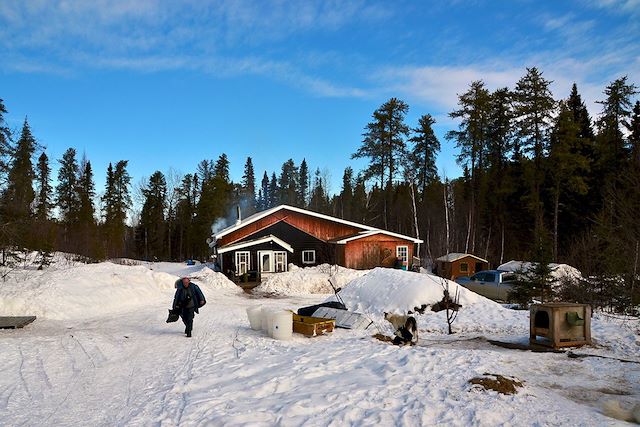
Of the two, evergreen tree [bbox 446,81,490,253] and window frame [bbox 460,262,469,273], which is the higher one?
evergreen tree [bbox 446,81,490,253]

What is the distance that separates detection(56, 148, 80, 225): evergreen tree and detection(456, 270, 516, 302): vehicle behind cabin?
48619 mm

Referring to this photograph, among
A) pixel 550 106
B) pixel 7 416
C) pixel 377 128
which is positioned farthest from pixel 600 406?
pixel 377 128

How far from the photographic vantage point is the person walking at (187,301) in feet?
37.8

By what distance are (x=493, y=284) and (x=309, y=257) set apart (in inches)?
582

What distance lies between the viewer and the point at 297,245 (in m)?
32.6

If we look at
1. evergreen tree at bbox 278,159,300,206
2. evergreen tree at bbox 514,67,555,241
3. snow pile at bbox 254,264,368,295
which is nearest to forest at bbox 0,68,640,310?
evergreen tree at bbox 514,67,555,241

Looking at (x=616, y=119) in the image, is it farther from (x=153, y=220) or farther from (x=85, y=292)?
(x=153, y=220)

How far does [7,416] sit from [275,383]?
3673 mm

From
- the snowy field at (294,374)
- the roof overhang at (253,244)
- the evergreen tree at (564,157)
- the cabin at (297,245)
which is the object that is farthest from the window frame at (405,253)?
the snowy field at (294,374)

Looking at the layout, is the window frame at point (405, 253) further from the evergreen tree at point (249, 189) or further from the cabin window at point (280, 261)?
the evergreen tree at point (249, 189)

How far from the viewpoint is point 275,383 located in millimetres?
7117

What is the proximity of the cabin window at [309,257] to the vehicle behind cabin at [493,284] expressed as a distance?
13.1 metres

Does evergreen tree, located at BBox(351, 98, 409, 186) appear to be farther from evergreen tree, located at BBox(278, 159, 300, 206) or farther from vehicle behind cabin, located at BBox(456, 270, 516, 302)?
evergreen tree, located at BBox(278, 159, 300, 206)

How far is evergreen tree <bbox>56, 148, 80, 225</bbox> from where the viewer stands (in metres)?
53.9
